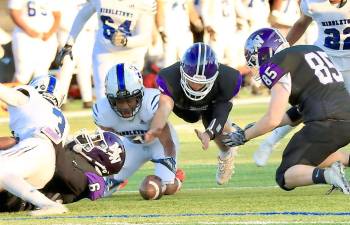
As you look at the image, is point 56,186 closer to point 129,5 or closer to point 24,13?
point 129,5

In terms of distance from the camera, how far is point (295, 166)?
853 cm

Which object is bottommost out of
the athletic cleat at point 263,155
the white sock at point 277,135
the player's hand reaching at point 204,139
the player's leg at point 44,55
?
the player's leg at point 44,55

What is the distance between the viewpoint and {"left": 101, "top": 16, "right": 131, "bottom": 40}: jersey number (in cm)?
1295

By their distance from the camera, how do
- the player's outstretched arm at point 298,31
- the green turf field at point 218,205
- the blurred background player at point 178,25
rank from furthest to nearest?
the blurred background player at point 178,25 < the player's outstretched arm at point 298,31 < the green turf field at point 218,205

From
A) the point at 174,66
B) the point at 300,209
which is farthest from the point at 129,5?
the point at 300,209

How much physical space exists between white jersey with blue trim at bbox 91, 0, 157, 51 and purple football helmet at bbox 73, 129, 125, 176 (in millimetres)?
4245

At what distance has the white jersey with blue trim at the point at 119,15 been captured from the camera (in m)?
12.9

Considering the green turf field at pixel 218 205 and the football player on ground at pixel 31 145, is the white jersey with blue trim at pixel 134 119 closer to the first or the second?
the green turf field at pixel 218 205

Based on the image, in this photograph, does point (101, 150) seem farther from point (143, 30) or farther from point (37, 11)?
point (37, 11)

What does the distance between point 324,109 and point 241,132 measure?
1.93 feet

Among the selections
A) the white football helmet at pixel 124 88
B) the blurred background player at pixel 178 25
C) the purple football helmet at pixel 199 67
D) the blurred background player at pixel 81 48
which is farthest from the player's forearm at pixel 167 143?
the blurred background player at pixel 178 25

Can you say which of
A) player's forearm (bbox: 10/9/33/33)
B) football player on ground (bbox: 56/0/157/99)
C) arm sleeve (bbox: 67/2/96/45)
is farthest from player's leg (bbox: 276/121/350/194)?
player's forearm (bbox: 10/9/33/33)

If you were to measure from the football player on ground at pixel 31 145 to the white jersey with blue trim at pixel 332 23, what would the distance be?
116 inches

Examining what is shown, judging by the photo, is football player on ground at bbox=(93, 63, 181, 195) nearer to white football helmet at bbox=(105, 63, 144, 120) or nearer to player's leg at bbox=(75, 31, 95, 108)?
white football helmet at bbox=(105, 63, 144, 120)
